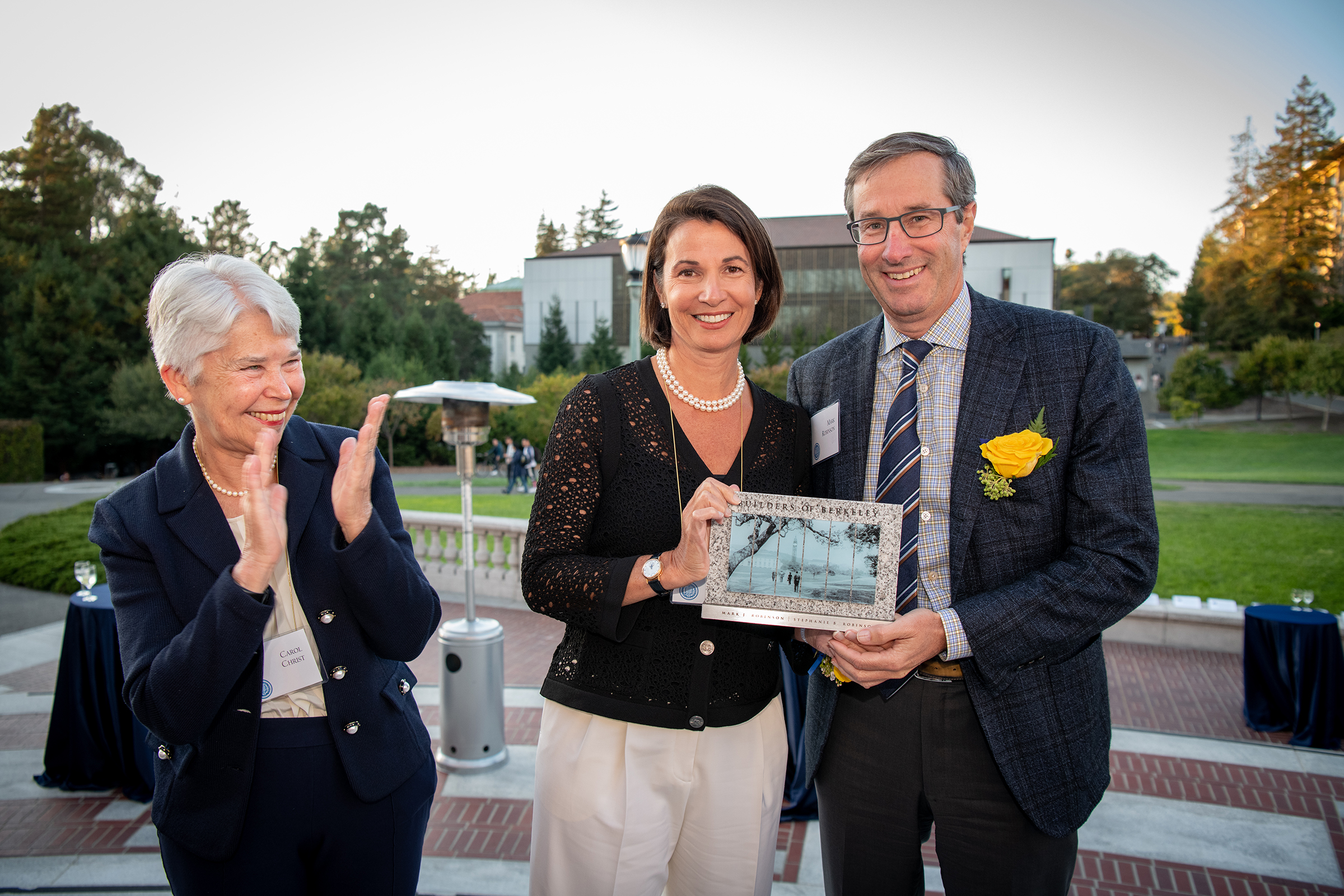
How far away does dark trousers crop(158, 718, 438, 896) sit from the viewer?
5.98ft

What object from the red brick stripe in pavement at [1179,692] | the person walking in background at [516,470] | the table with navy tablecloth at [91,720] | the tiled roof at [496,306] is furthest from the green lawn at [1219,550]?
the tiled roof at [496,306]

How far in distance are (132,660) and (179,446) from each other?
53 centimetres

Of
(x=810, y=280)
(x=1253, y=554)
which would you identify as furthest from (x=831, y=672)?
Result: (x=810, y=280)

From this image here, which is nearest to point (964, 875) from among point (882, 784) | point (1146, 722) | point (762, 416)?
point (882, 784)

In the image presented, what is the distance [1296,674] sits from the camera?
6082 millimetres

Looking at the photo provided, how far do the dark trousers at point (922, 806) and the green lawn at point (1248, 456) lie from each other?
1027 inches

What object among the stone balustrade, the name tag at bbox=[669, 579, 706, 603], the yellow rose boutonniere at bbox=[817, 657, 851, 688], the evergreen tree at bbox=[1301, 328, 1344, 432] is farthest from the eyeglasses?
the evergreen tree at bbox=[1301, 328, 1344, 432]

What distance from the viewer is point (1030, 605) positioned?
193 centimetres

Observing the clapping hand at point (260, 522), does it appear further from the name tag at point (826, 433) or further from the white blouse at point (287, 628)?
the name tag at point (826, 433)

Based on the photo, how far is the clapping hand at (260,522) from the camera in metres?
1.59

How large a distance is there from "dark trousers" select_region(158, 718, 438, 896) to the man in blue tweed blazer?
3.96ft

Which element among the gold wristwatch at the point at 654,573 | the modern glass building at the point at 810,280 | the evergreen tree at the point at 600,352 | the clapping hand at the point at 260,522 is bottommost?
the gold wristwatch at the point at 654,573

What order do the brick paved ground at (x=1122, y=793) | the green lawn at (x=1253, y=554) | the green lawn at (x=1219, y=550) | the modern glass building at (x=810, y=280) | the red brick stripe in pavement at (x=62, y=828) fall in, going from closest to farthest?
the brick paved ground at (x=1122, y=793) < the red brick stripe in pavement at (x=62, y=828) < the green lawn at (x=1253, y=554) < the green lawn at (x=1219, y=550) < the modern glass building at (x=810, y=280)

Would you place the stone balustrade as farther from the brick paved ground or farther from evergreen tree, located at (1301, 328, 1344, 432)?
evergreen tree, located at (1301, 328, 1344, 432)
